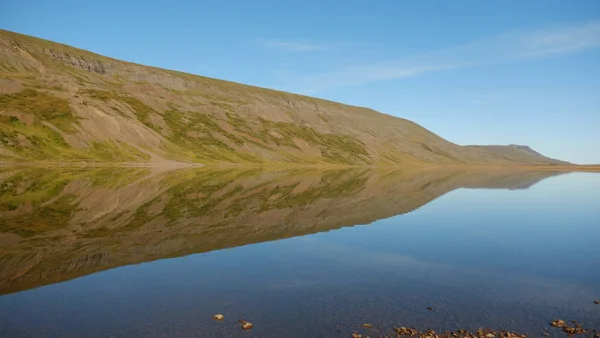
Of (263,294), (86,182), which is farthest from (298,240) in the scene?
(86,182)

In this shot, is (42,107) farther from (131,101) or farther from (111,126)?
(131,101)

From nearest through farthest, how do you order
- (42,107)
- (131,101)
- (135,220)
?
(135,220)
(42,107)
(131,101)

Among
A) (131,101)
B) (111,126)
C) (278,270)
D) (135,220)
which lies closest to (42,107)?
(111,126)

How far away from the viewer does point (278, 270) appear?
21.4m

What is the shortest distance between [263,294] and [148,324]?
16.3 ft

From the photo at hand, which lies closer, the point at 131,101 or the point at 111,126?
the point at 111,126

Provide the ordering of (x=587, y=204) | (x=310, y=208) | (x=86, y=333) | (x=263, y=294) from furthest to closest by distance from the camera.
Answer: (x=587, y=204)
(x=310, y=208)
(x=263, y=294)
(x=86, y=333)

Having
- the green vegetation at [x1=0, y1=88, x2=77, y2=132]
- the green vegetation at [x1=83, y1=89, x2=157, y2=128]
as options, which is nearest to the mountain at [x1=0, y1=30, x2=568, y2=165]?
the green vegetation at [x1=0, y1=88, x2=77, y2=132]

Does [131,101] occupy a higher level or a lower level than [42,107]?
higher

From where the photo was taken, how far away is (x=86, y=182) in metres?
60.4

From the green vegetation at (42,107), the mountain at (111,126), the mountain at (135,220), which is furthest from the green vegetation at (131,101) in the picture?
the mountain at (135,220)

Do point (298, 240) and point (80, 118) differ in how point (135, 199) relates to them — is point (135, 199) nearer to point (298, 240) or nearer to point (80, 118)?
point (298, 240)

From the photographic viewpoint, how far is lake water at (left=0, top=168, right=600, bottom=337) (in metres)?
14.6

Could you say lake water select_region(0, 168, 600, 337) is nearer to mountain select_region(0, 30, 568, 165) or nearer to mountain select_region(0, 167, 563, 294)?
mountain select_region(0, 167, 563, 294)
